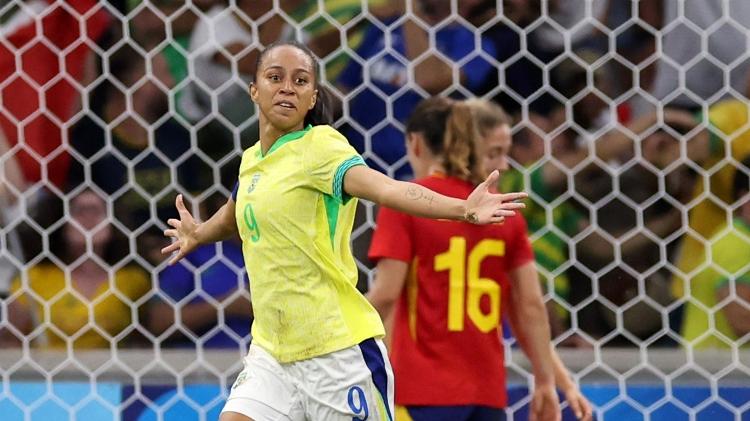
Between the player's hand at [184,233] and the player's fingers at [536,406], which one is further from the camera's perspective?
the player's fingers at [536,406]

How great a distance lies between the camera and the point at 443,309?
122 inches

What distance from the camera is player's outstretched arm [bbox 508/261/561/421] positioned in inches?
127

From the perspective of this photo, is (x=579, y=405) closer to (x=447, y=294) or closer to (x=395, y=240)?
(x=447, y=294)

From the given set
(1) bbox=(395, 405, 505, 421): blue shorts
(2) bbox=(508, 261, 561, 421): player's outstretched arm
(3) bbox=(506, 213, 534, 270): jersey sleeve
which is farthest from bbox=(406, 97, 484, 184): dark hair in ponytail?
(1) bbox=(395, 405, 505, 421): blue shorts

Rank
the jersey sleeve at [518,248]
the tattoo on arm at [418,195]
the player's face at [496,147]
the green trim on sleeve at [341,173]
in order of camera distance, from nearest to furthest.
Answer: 1. the tattoo on arm at [418,195]
2. the green trim on sleeve at [341,173]
3. the jersey sleeve at [518,248]
4. the player's face at [496,147]

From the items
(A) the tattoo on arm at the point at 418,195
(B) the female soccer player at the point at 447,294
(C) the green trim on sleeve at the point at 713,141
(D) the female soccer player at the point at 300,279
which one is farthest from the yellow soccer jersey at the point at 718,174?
(A) the tattoo on arm at the point at 418,195

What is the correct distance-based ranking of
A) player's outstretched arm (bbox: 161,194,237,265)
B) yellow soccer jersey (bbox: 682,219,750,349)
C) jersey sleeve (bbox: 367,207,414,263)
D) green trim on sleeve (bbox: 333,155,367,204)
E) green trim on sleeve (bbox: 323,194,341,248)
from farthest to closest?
yellow soccer jersey (bbox: 682,219,750,349), jersey sleeve (bbox: 367,207,414,263), player's outstretched arm (bbox: 161,194,237,265), green trim on sleeve (bbox: 323,194,341,248), green trim on sleeve (bbox: 333,155,367,204)

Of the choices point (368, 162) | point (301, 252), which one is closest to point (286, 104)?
point (301, 252)

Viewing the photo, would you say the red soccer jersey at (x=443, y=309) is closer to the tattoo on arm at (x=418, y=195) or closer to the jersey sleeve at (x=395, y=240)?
the jersey sleeve at (x=395, y=240)

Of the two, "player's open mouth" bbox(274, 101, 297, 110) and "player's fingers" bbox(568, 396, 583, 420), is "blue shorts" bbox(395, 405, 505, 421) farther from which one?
"player's open mouth" bbox(274, 101, 297, 110)

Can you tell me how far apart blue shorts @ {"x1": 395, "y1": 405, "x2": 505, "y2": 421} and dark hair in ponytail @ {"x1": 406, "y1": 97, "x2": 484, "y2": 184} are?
0.52 meters

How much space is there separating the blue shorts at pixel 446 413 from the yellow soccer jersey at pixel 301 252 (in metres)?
0.55

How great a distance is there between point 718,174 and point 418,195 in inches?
69.5

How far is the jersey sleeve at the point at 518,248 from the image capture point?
3.19 metres
